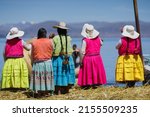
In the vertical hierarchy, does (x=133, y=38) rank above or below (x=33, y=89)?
above

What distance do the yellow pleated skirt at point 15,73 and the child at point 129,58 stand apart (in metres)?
2.04

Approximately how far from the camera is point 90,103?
13438mm

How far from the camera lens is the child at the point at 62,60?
14.7 metres

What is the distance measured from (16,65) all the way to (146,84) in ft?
9.75

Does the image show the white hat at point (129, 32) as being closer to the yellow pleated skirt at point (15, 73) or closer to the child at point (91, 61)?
the child at point (91, 61)

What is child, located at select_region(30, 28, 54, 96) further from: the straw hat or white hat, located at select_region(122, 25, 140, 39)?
white hat, located at select_region(122, 25, 140, 39)

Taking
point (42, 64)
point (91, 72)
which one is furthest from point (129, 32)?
point (42, 64)

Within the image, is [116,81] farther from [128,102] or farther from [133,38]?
[128,102]

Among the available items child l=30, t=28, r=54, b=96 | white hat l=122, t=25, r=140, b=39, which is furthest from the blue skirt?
white hat l=122, t=25, r=140, b=39

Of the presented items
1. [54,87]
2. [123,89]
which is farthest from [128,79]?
[54,87]

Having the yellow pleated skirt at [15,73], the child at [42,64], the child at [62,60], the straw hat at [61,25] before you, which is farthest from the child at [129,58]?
the yellow pleated skirt at [15,73]

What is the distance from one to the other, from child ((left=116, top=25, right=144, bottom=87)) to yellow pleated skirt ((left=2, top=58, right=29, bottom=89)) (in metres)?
2.04

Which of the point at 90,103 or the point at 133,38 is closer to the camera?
the point at 90,103

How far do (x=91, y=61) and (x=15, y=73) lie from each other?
168 centimetres
